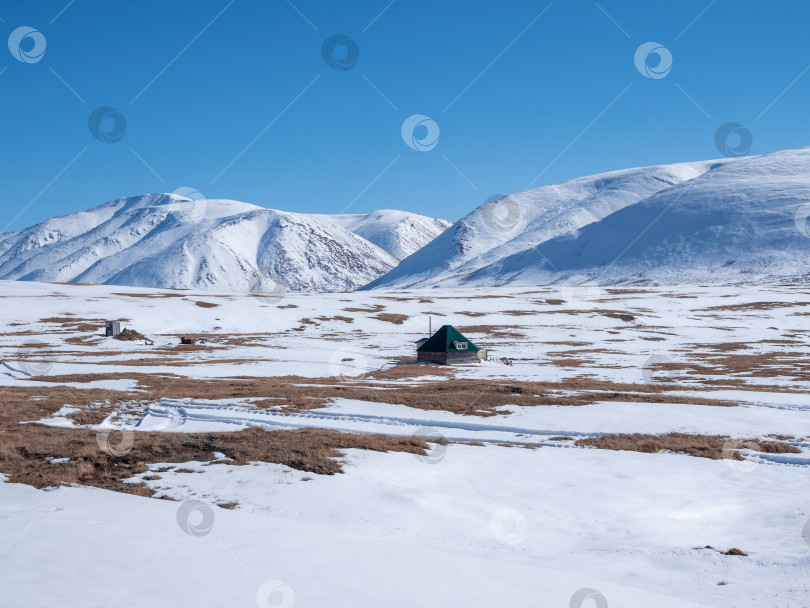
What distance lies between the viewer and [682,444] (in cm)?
2188

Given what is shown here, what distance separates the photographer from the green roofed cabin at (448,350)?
2319 inches

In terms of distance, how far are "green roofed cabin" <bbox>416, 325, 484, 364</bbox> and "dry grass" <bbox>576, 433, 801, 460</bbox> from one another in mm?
35303

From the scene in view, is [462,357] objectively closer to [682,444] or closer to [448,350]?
[448,350]

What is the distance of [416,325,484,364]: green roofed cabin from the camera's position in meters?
58.9

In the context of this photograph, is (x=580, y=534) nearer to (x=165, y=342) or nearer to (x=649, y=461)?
(x=649, y=461)

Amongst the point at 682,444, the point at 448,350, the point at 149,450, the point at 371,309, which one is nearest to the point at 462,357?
the point at 448,350

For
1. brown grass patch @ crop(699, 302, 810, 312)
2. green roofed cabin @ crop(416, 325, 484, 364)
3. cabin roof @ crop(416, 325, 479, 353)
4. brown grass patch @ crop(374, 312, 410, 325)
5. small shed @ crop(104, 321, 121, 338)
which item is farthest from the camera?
brown grass patch @ crop(699, 302, 810, 312)

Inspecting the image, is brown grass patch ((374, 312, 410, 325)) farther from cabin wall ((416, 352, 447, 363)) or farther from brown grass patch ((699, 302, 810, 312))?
brown grass patch ((699, 302, 810, 312))

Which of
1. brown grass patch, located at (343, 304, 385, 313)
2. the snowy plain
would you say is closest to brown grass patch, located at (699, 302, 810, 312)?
brown grass patch, located at (343, 304, 385, 313)

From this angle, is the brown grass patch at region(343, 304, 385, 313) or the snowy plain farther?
the brown grass patch at region(343, 304, 385, 313)

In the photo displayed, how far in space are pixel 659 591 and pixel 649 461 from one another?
10.9m

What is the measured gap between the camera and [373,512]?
1320 cm

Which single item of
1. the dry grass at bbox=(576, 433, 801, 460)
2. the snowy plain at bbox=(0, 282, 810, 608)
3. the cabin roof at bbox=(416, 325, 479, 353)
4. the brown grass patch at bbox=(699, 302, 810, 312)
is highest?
the brown grass patch at bbox=(699, 302, 810, 312)

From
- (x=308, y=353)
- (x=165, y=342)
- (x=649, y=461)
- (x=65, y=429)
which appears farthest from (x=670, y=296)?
(x=65, y=429)
